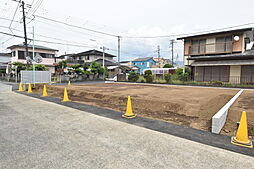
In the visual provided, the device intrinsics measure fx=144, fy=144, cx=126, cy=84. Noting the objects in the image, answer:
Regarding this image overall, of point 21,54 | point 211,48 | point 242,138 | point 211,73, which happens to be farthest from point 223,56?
point 21,54

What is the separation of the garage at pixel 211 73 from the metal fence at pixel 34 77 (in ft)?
60.9

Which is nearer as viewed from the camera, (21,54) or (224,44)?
(224,44)

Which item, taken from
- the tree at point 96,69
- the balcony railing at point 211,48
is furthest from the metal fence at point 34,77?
the balcony railing at point 211,48

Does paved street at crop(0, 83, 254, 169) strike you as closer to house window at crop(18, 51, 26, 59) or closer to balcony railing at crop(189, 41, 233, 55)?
balcony railing at crop(189, 41, 233, 55)

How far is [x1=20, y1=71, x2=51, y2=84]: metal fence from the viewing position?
1370 cm

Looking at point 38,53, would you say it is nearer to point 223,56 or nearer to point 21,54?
point 21,54

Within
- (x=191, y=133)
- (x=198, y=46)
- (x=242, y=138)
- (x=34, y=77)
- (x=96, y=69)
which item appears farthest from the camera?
(x=96, y=69)

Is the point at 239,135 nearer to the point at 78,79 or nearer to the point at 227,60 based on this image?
the point at 227,60

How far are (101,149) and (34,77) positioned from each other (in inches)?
556

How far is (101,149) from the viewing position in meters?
2.88

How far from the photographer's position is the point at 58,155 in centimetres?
263

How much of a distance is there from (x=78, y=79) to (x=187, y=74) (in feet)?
61.6

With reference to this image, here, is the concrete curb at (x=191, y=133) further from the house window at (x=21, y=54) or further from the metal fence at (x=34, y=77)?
the house window at (x=21, y=54)

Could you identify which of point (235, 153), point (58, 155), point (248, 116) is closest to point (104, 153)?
point (58, 155)
